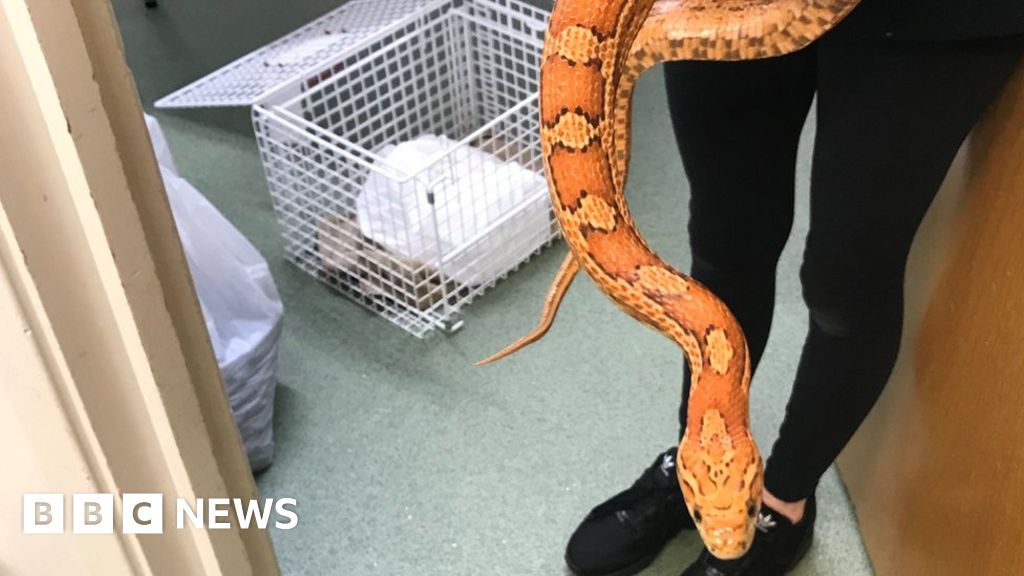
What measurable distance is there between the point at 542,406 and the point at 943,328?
67cm

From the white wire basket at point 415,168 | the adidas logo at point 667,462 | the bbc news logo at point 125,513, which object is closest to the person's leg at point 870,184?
the adidas logo at point 667,462

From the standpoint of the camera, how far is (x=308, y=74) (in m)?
1.90

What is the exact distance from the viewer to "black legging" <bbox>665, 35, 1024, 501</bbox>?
3.01 ft

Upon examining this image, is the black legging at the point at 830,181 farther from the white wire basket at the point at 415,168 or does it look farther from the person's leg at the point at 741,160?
the white wire basket at the point at 415,168

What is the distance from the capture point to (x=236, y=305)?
1.55 meters

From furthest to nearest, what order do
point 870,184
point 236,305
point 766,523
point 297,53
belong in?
point 297,53
point 236,305
point 766,523
point 870,184

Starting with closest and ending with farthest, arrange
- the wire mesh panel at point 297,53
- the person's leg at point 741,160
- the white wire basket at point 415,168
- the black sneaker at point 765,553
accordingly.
→ the person's leg at point 741,160 < the black sneaker at point 765,553 < the white wire basket at point 415,168 < the wire mesh panel at point 297,53

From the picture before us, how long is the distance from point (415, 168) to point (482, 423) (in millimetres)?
506

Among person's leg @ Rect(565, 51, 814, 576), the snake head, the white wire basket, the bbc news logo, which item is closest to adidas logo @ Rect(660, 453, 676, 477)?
person's leg @ Rect(565, 51, 814, 576)

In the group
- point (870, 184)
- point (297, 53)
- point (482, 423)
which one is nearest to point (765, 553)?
point (482, 423)

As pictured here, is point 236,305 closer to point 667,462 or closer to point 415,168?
point 415,168

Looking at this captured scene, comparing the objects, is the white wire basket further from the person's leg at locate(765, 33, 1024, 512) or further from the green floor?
the person's leg at locate(765, 33, 1024, 512)

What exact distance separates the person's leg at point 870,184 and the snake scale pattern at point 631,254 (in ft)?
0.40

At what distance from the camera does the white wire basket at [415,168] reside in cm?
180
